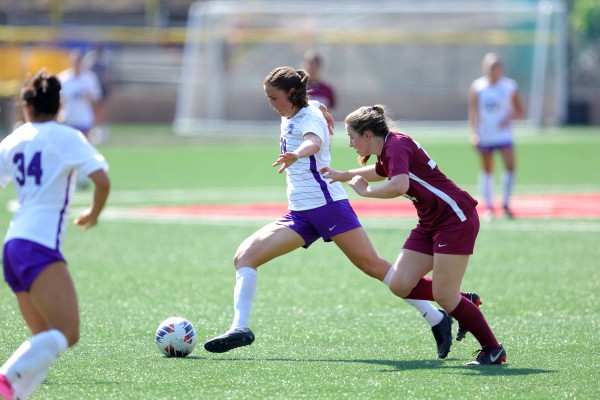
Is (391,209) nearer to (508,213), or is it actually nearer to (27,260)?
(508,213)

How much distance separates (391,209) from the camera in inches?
626

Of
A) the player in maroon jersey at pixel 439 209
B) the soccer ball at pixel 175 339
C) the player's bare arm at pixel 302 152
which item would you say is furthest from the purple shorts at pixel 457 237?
the soccer ball at pixel 175 339

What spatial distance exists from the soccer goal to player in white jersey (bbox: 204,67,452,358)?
24222 millimetres

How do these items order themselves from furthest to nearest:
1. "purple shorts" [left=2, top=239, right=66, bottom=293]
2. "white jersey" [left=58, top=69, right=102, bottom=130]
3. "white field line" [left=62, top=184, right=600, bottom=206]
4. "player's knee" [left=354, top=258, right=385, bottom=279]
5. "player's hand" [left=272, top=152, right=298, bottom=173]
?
"white jersey" [left=58, top=69, right=102, bottom=130] → "white field line" [left=62, top=184, right=600, bottom=206] → "player's knee" [left=354, top=258, right=385, bottom=279] → "player's hand" [left=272, top=152, right=298, bottom=173] → "purple shorts" [left=2, top=239, right=66, bottom=293]

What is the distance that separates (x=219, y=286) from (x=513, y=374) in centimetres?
412

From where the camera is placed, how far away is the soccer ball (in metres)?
6.78

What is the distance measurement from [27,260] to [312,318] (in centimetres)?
339

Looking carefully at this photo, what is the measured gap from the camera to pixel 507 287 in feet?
31.6

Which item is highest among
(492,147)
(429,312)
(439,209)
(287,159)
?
(287,159)

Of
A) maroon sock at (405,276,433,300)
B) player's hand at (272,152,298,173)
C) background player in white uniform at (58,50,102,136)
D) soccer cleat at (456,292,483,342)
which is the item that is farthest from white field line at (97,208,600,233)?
player's hand at (272,152,298,173)

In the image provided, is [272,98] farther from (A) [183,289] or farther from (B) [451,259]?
(A) [183,289]

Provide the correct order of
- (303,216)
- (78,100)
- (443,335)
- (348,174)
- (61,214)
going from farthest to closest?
1. (78,100)
2. (303,216)
3. (443,335)
4. (348,174)
5. (61,214)

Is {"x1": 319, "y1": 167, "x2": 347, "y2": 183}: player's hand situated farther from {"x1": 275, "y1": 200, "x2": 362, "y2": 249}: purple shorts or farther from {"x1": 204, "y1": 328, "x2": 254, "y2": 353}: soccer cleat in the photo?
{"x1": 204, "y1": 328, "x2": 254, "y2": 353}: soccer cleat

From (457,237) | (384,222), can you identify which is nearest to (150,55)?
(384,222)
